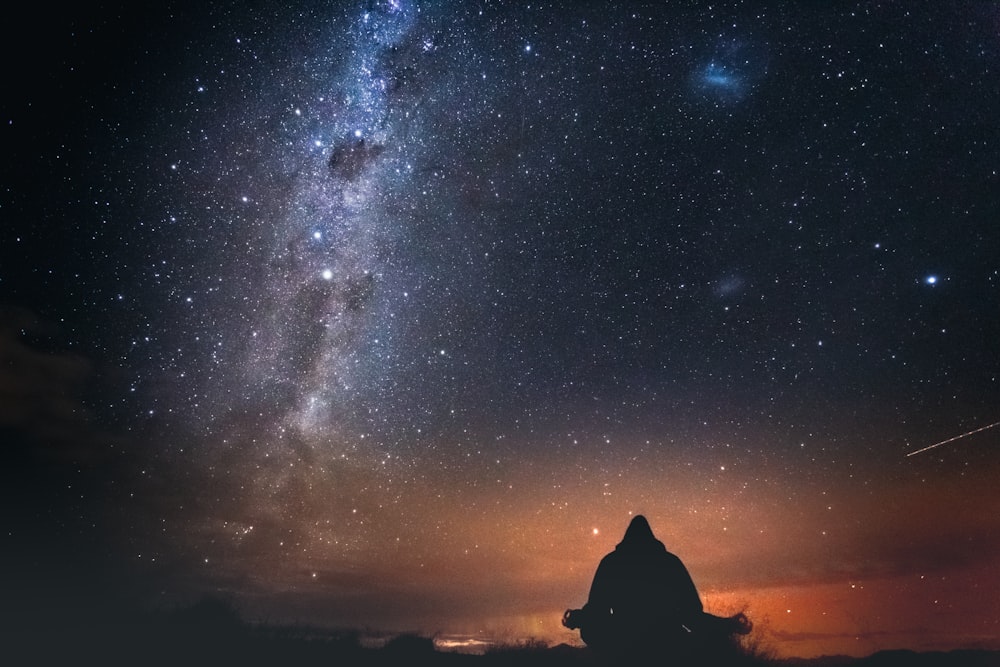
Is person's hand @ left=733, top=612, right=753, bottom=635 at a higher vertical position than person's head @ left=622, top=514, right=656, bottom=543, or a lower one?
lower

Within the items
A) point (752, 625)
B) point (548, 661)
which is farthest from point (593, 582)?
point (548, 661)

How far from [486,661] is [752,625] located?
8.95 m

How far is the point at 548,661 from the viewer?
12.1m

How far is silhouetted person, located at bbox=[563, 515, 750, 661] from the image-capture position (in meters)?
6.48

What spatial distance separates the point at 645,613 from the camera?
6.71 metres

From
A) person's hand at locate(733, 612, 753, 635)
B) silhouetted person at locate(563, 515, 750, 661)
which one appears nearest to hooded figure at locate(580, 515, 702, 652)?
silhouetted person at locate(563, 515, 750, 661)

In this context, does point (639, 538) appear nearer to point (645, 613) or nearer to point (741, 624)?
point (645, 613)

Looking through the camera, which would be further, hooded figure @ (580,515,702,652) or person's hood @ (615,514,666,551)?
person's hood @ (615,514,666,551)

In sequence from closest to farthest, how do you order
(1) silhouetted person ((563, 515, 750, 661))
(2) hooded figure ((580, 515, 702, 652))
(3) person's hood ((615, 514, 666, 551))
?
(1) silhouetted person ((563, 515, 750, 661))
(2) hooded figure ((580, 515, 702, 652))
(3) person's hood ((615, 514, 666, 551))

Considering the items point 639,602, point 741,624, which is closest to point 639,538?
point 639,602

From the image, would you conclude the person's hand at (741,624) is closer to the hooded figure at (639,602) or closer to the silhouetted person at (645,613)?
the silhouetted person at (645,613)

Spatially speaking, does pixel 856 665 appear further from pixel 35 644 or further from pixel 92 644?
pixel 35 644

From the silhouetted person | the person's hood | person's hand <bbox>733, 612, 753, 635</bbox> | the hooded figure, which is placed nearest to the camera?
person's hand <bbox>733, 612, 753, 635</bbox>

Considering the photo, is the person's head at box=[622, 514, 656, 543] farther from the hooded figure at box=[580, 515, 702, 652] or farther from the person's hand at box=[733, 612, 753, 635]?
the person's hand at box=[733, 612, 753, 635]
